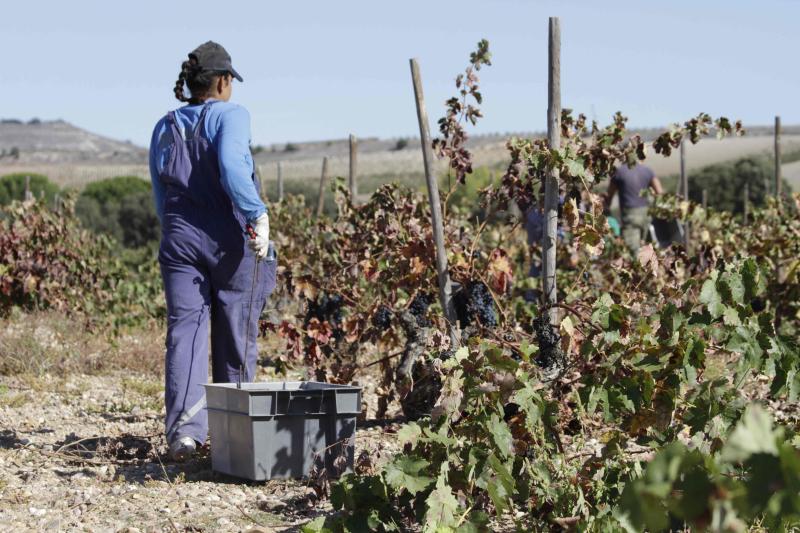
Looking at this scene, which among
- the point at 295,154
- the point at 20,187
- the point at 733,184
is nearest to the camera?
the point at 733,184

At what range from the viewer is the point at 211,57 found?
4660 mm

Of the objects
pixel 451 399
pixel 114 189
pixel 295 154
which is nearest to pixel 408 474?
pixel 451 399

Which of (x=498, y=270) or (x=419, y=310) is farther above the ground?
(x=498, y=270)

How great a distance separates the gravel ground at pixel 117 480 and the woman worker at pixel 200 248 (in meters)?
0.28

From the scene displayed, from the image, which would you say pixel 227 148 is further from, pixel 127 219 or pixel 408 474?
pixel 127 219

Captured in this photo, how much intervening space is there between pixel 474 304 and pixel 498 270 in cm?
19

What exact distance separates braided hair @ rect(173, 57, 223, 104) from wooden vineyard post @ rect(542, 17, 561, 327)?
52.8 inches

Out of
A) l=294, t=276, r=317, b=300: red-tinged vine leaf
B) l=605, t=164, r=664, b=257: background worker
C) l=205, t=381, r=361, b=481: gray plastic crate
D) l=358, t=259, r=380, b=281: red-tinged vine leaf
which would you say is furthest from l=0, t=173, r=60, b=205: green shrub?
l=205, t=381, r=361, b=481: gray plastic crate

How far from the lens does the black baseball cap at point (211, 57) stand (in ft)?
15.2

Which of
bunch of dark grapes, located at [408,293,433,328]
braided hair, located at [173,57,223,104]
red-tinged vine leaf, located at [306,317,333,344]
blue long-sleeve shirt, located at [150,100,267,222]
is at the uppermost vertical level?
braided hair, located at [173,57,223,104]

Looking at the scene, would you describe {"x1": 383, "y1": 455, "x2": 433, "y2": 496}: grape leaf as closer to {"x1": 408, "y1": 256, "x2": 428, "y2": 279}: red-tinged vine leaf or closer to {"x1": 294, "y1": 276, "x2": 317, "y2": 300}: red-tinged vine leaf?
{"x1": 408, "y1": 256, "x2": 428, "y2": 279}: red-tinged vine leaf

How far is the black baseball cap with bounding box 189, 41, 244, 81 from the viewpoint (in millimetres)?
4637

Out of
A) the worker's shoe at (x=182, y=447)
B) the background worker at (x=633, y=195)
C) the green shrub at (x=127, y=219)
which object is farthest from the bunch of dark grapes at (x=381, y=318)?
the green shrub at (x=127, y=219)

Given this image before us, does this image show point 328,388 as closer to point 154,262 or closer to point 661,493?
point 661,493
